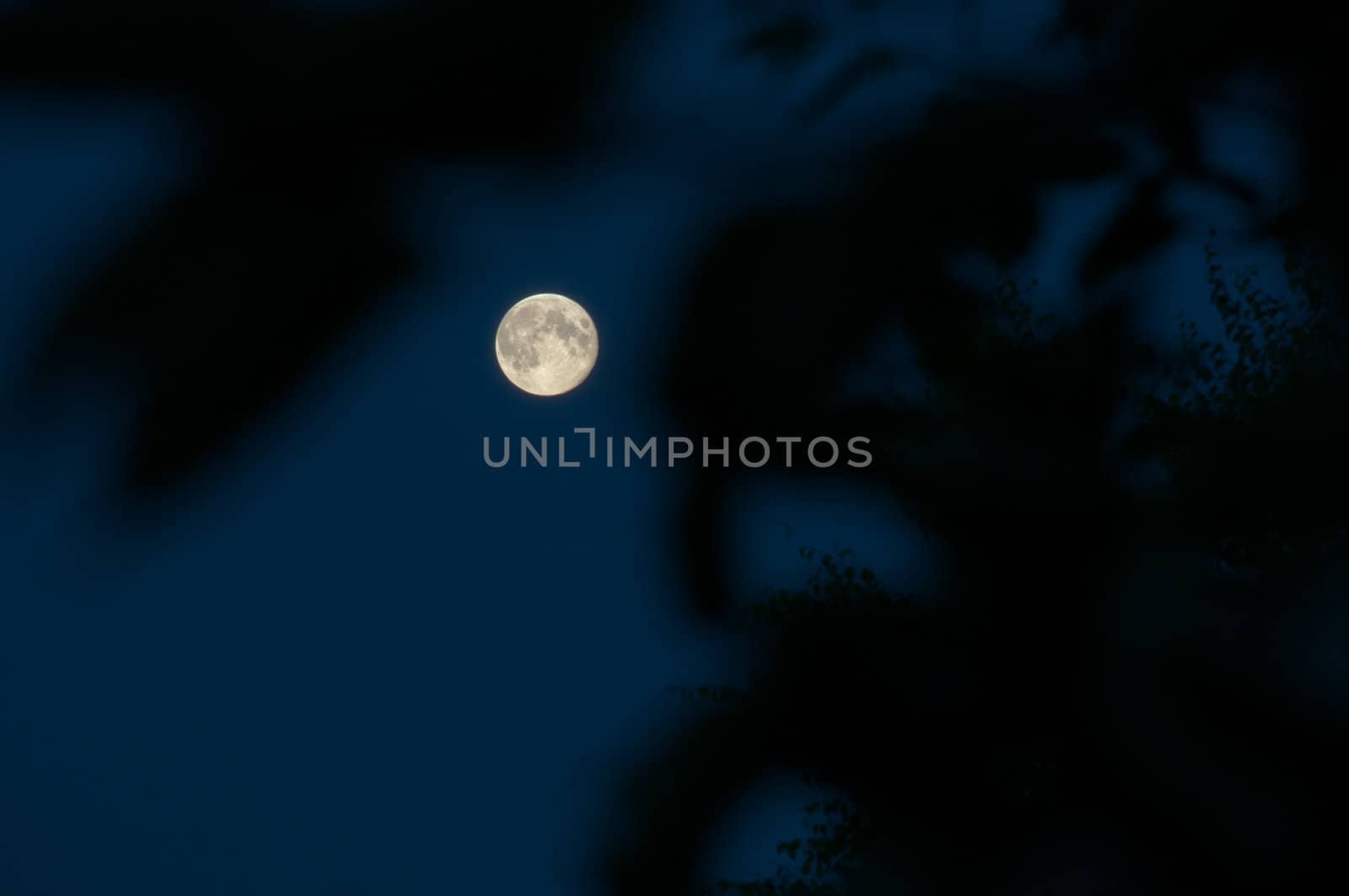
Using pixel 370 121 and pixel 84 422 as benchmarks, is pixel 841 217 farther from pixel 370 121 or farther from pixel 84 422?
pixel 84 422

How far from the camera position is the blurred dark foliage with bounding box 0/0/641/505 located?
2195mm

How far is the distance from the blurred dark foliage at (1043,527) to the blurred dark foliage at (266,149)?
64 centimetres

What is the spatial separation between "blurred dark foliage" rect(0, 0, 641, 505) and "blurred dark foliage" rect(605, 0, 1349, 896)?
0.64 meters

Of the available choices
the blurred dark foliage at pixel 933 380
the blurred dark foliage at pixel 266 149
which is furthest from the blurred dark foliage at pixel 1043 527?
the blurred dark foliage at pixel 266 149

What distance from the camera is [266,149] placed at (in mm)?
2336

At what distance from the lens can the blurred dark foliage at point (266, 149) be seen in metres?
2.20

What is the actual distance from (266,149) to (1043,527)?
221cm

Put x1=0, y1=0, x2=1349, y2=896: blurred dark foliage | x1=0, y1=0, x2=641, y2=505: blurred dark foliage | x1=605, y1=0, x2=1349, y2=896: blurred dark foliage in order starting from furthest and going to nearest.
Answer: x1=605, y1=0, x2=1349, y2=896: blurred dark foliage
x1=0, y1=0, x2=1349, y2=896: blurred dark foliage
x1=0, y1=0, x2=641, y2=505: blurred dark foliage

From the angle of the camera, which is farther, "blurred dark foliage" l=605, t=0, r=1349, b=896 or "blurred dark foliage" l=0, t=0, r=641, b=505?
"blurred dark foliage" l=605, t=0, r=1349, b=896

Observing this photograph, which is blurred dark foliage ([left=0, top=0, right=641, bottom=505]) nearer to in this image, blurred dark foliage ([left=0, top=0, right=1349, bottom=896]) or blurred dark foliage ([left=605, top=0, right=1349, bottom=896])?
blurred dark foliage ([left=0, top=0, right=1349, bottom=896])

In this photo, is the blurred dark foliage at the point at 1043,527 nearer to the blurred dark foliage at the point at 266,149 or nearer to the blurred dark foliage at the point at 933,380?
the blurred dark foliage at the point at 933,380

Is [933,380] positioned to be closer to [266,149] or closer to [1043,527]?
[1043,527]

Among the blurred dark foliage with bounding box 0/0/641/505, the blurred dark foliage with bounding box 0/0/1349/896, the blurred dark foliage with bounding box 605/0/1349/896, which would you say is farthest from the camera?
the blurred dark foliage with bounding box 605/0/1349/896

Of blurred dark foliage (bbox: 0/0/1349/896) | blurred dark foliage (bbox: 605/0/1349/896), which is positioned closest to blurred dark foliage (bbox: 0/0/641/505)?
blurred dark foliage (bbox: 0/0/1349/896)
